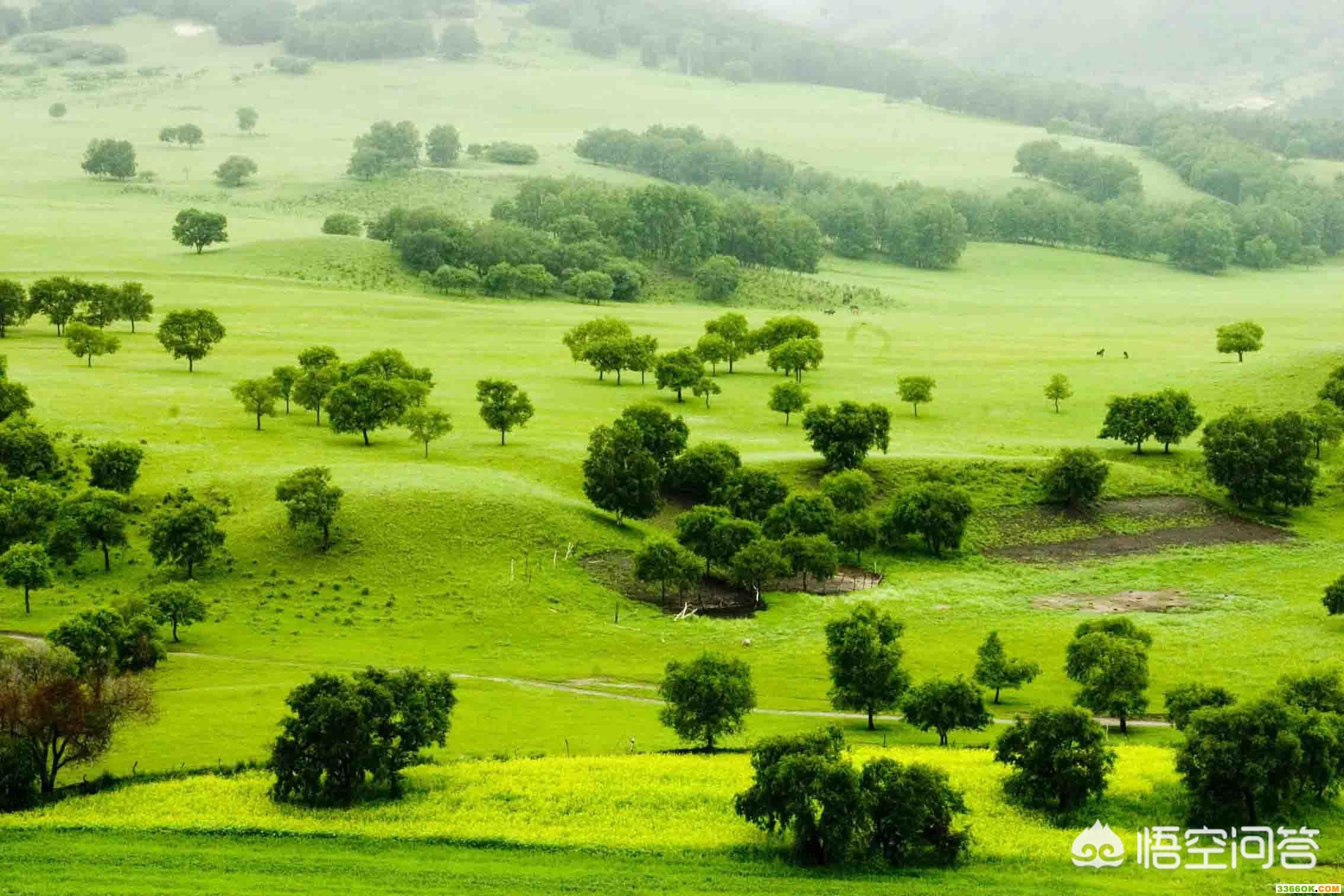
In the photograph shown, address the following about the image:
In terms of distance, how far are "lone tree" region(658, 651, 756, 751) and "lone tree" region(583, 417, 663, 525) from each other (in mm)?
38236

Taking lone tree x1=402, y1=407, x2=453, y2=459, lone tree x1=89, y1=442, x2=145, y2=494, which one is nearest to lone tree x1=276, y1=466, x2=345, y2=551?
lone tree x1=89, y1=442, x2=145, y2=494

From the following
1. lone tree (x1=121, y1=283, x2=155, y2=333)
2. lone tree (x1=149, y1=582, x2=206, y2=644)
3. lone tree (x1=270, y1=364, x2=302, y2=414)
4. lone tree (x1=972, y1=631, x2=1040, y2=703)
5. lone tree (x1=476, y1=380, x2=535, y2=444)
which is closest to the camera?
lone tree (x1=972, y1=631, x2=1040, y2=703)

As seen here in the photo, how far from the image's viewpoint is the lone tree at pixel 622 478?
377 feet

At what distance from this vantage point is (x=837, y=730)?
68750 millimetres

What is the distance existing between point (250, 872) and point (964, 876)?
30.2m

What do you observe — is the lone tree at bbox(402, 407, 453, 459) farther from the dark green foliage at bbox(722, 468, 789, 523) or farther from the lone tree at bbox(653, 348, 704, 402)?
the lone tree at bbox(653, 348, 704, 402)

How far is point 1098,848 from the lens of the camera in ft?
203

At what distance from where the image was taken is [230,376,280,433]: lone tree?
12938 centimetres

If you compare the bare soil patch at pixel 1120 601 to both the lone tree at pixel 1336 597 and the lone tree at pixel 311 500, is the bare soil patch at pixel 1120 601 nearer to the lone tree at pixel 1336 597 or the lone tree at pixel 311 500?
the lone tree at pixel 1336 597

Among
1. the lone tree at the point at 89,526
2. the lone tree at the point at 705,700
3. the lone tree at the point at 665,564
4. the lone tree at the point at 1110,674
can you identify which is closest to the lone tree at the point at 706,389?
the lone tree at the point at 665,564

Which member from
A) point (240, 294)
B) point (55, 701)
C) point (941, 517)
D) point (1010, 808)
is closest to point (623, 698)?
point (1010, 808)

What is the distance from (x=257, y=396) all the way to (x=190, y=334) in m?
26.8

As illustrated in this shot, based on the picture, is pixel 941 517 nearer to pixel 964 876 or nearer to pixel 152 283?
pixel 964 876

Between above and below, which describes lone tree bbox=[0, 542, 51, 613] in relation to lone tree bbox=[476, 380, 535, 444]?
below
